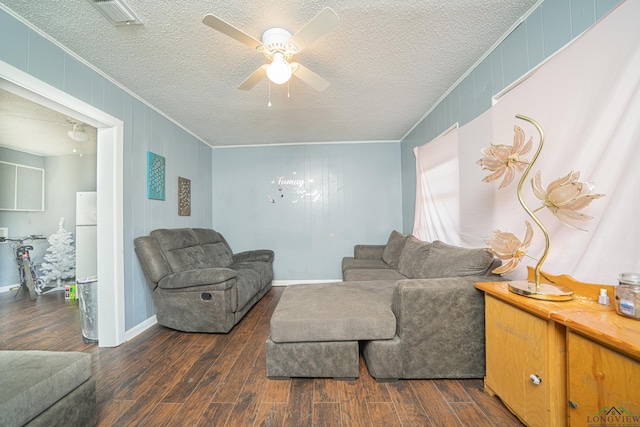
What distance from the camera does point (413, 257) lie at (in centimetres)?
270

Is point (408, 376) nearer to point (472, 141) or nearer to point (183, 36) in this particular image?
point (472, 141)

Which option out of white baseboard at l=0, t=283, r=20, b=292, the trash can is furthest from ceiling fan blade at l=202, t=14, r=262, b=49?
white baseboard at l=0, t=283, r=20, b=292

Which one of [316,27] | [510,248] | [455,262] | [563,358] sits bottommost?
[563,358]

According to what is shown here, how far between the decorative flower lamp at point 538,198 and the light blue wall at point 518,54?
599 millimetres

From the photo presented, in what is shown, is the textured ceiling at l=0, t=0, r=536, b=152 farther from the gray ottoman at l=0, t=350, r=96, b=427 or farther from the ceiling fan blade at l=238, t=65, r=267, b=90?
the gray ottoman at l=0, t=350, r=96, b=427

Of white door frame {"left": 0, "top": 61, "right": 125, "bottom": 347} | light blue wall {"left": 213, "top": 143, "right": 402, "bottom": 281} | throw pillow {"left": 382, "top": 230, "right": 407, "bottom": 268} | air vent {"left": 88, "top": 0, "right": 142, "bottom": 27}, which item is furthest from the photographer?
light blue wall {"left": 213, "top": 143, "right": 402, "bottom": 281}

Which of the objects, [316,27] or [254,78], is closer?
[316,27]

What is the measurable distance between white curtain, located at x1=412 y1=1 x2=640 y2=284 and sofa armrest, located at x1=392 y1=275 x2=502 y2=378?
0.47 m

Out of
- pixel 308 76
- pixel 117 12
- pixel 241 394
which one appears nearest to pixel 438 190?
pixel 308 76

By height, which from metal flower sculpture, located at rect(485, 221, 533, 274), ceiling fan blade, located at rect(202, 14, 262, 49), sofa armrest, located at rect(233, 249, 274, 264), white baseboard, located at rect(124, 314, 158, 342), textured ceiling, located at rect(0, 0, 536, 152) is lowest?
white baseboard, located at rect(124, 314, 158, 342)

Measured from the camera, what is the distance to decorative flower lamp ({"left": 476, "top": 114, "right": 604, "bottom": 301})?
3.44 feet

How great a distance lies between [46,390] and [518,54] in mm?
3260

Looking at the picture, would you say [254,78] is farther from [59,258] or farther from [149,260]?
[59,258]

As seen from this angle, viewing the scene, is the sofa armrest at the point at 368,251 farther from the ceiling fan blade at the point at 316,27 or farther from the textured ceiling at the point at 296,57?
the ceiling fan blade at the point at 316,27
